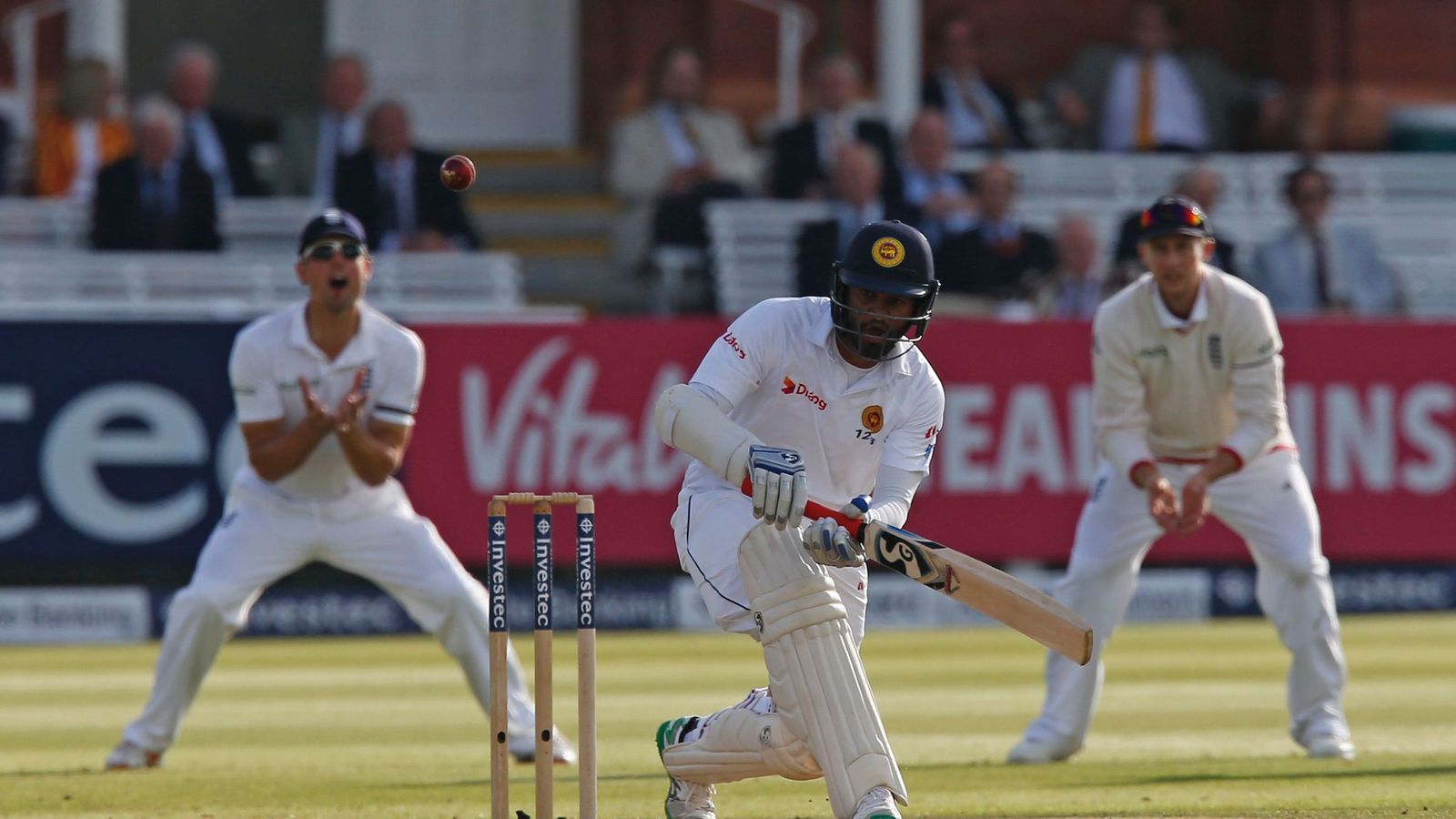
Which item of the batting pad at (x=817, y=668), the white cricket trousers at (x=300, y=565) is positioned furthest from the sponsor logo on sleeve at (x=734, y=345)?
the white cricket trousers at (x=300, y=565)

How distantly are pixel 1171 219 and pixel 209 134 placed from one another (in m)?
6.93

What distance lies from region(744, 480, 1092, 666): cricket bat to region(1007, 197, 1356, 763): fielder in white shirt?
1844 mm

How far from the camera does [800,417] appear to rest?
5.15 meters

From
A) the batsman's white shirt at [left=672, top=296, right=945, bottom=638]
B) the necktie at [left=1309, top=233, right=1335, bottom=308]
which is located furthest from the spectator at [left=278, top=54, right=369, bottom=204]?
the batsman's white shirt at [left=672, top=296, right=945, bottom=638]

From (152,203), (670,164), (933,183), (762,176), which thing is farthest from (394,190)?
(933,183)

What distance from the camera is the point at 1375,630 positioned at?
10734 mm

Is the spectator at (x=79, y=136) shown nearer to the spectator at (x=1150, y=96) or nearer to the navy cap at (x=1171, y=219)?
the spectator at (x=1150, y=96)

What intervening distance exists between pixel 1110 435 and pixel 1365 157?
7611 mm

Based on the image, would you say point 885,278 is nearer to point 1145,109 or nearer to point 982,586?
point 982,586

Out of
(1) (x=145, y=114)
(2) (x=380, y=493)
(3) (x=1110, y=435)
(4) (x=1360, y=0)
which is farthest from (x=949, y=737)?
(4) (x=1360, y=0)

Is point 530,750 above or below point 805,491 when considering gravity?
below

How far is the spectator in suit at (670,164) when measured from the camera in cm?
1202

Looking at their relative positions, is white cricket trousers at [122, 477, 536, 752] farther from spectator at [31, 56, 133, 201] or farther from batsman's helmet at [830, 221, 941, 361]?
spectator at [31, 56, 133, 201]

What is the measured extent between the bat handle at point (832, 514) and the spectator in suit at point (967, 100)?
8.30m
